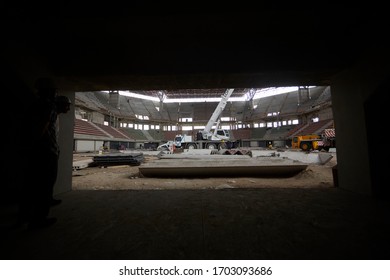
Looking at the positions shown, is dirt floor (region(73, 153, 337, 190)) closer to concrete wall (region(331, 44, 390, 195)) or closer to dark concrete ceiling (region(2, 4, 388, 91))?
concrete wall (region(331, 44, 390, 195))

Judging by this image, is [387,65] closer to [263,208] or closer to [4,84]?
[263,208]

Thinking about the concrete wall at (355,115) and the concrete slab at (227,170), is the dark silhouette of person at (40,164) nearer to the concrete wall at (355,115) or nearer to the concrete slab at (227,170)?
the concrete slab at (227,170)

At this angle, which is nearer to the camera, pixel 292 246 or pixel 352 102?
pixel 292 246

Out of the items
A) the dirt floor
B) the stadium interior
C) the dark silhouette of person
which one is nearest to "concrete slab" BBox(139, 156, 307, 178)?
the dirt floor

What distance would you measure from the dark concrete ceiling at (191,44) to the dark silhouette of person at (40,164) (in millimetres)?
1065

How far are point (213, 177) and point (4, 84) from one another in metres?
4.88

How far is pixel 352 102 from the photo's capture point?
8.49ft

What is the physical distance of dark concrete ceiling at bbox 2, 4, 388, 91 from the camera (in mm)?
2068

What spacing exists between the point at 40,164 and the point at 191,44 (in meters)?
2.42

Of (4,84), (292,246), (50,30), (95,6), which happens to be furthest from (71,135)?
(292,246)

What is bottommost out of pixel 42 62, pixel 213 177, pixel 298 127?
pixel 213 177

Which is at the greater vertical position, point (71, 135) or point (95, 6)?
point (95, 6)

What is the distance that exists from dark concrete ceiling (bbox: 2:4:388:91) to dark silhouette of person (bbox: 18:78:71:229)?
1.06 m

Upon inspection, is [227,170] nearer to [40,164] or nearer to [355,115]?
[355,115]
